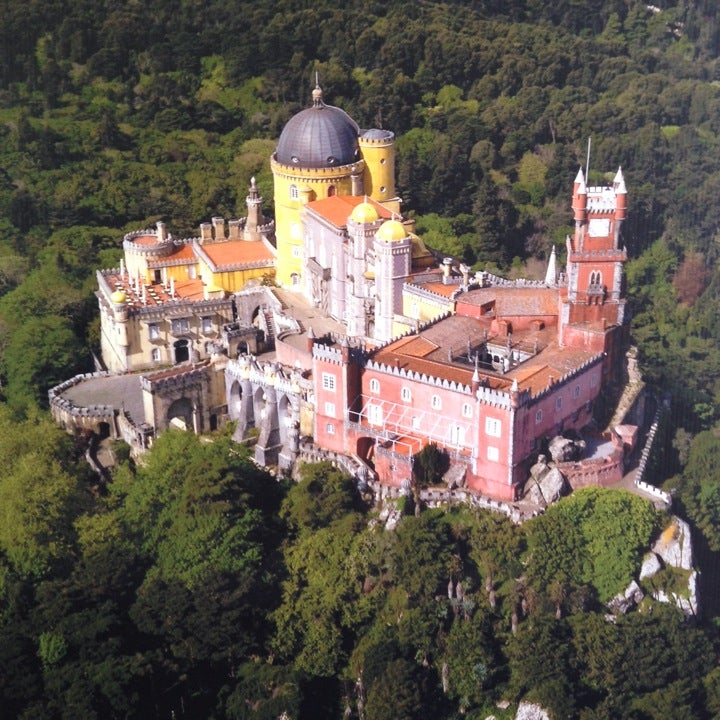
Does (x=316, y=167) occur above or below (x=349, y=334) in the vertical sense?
above

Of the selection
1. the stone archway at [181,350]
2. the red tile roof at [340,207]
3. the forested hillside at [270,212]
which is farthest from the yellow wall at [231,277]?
the forested hillside at [270,212]

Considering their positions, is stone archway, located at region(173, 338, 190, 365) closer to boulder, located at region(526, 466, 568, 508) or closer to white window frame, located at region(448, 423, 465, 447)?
white window frame, located at region(448, 423, 465, 447)

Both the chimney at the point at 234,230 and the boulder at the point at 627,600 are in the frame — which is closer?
the boulder at the point at 627,600

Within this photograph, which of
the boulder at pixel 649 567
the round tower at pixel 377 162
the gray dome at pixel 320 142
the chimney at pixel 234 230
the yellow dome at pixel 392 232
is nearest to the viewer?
the boulder at pixel 649 567

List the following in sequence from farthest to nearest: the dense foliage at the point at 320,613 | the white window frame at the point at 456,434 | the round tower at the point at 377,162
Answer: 1. the round tower at the point at 377,162
2. the white window frame at the point at 456,434
3. the dense foliage at the point at 320,613

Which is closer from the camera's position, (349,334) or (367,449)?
(367,449)

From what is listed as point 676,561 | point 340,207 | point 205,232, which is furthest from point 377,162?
point 676,561

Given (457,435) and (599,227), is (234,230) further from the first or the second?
(457,435)

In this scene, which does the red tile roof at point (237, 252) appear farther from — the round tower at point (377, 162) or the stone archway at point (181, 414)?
the stone archway at point (181, 414)

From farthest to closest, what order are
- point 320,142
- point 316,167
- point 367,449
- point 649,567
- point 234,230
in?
point 234,230
point 316,167
point 320,142
point 367,449
point 649,567
